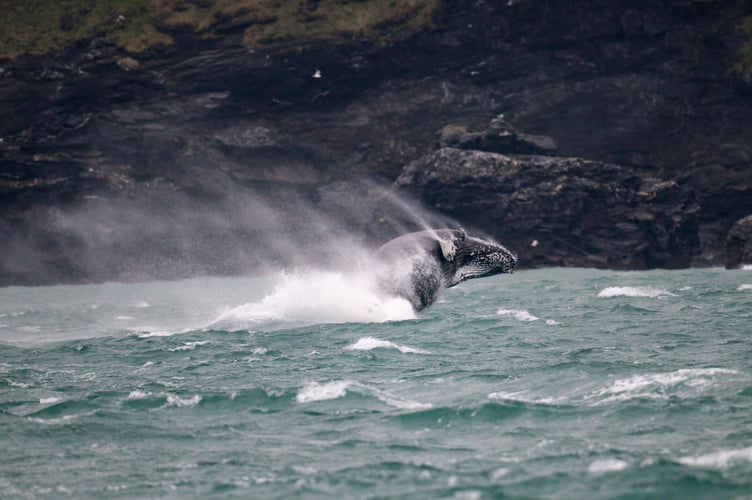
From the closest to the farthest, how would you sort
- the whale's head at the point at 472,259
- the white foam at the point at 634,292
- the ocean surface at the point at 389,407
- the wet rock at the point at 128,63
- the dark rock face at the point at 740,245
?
the ocean surface at the point at 389,407 → the whale's head at the point at 472,259 → the white foam at the point at 634,292 → the dark rock face at the point at 740,245 → the wet rock at the point at 128,63

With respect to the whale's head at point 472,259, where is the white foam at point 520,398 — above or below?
below

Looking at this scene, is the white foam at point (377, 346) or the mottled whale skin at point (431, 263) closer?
the white foam at point (377, 346)

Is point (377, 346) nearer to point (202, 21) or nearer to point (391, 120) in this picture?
point (391, 120)

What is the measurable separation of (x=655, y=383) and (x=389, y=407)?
473 centimetres

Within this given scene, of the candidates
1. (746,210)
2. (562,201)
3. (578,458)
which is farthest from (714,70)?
(578,458)

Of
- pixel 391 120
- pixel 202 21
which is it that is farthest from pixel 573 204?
pixel 202 21

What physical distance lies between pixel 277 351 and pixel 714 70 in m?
42.4

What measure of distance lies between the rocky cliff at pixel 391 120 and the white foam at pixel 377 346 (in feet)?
101

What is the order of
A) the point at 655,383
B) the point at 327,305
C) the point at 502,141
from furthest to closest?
the point at 502,141
the point at 327,305
the point at 655,383

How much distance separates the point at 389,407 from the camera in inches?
525

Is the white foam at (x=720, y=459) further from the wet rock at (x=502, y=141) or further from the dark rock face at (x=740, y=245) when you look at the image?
the wet rock at (x=502, y=141)

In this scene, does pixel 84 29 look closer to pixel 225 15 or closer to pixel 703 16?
pixel 225 15

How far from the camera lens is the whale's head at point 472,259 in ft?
73.7

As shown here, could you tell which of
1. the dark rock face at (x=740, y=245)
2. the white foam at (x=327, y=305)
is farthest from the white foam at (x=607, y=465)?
the dark rock face at (x=740, y=245)
